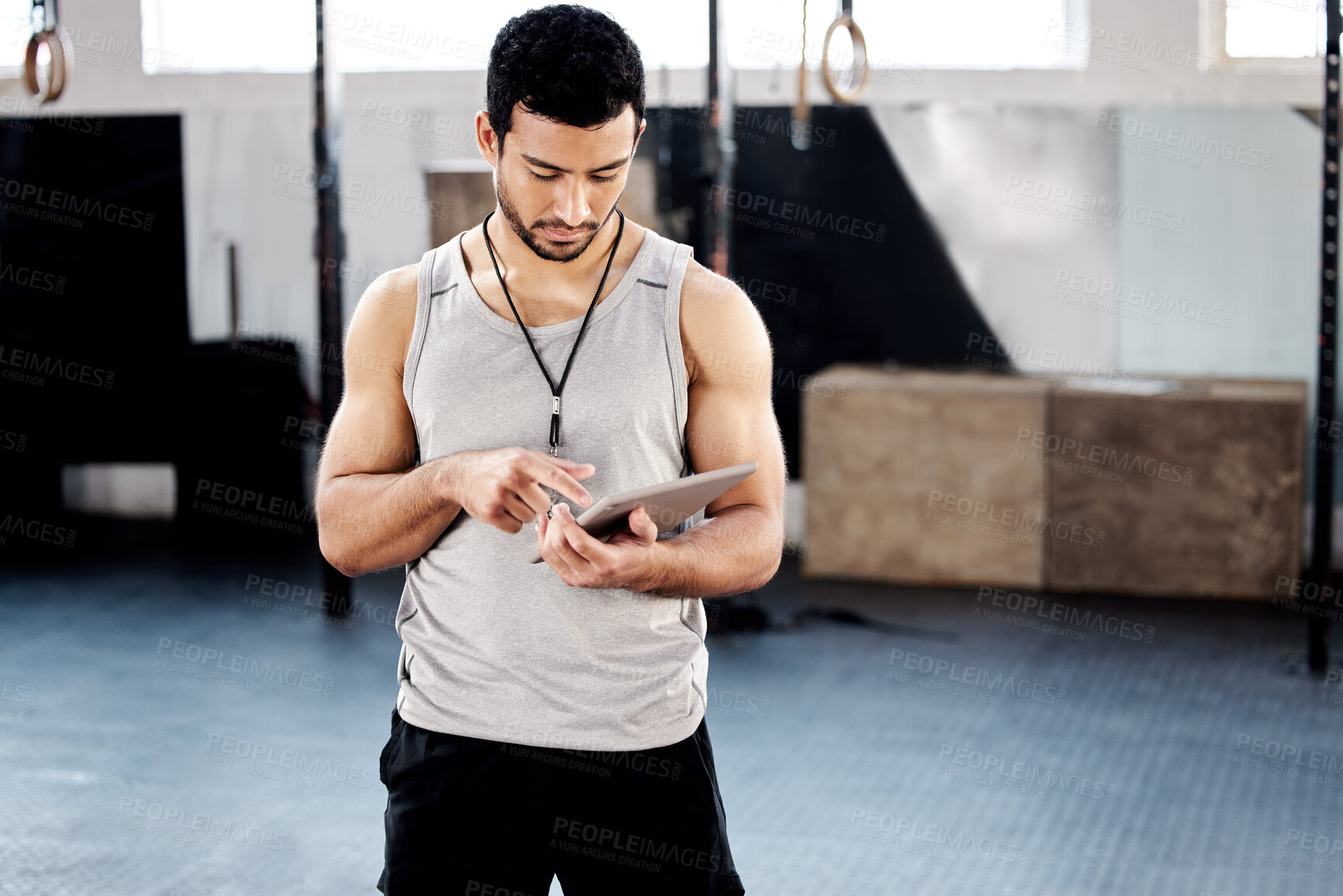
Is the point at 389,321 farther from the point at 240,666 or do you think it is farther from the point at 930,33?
the point at 930,33

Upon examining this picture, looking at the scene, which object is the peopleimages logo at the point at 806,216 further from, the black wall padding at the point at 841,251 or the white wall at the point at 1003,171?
the white wall at the point at 1003,171

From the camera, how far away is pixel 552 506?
4.42 feet

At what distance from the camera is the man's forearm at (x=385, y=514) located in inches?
54.1

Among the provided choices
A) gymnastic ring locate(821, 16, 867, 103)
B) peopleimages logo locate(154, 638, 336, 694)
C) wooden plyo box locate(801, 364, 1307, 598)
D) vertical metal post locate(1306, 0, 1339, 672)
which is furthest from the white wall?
peopleimages logo locate(154, 638, 336, 694)

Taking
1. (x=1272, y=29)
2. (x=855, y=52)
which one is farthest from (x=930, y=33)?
(x=855, y=52)

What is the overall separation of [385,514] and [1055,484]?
4.34 metres

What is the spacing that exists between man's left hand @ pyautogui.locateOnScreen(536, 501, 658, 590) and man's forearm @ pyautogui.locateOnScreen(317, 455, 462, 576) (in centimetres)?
15

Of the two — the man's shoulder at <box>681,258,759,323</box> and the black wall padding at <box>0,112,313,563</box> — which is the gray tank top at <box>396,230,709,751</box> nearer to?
the man's shoulder at <box>681,258,759,323</box>

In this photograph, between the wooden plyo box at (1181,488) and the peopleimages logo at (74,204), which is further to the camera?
the peopleimages logo at (74,204)

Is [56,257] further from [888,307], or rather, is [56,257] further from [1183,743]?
[1183,743]

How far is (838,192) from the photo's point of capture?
6.00 metres

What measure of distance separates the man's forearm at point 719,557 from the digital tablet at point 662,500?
45 millimetres

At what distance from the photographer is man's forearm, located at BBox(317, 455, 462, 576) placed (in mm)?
1373

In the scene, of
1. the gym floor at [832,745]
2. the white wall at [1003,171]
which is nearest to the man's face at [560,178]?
the gym floor at [832,745]
